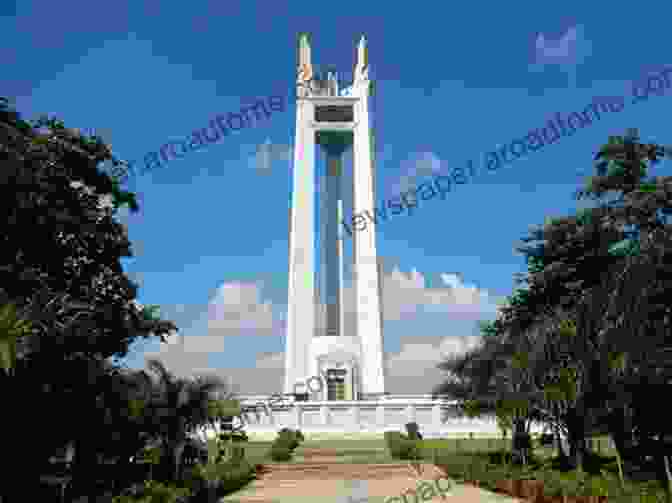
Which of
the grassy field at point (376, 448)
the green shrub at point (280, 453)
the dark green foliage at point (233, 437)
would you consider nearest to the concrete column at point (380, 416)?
the grassy field at point (376, 448)

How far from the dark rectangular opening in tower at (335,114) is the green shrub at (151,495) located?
36983mm

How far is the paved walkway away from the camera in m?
12.5

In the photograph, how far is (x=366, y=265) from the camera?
40062 mm

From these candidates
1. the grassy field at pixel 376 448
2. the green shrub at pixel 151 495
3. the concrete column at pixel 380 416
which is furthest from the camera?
the concrete column at pixel 380 416

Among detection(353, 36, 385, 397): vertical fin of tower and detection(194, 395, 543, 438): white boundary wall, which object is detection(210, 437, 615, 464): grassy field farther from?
detection(353, 36, 385, 397): vertical fin of tower

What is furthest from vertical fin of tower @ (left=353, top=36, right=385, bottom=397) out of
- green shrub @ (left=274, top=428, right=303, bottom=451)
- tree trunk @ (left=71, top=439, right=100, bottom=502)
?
tree trunk @ (left=71, top=439, right=100, bottom=502)

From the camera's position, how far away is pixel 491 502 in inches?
476

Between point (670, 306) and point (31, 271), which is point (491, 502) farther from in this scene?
point (31, 271)

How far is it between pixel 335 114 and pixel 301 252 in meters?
11.5

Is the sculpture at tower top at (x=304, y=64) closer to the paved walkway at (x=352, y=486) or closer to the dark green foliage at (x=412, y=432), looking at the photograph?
the dark green foliage at (x=412, y=432)

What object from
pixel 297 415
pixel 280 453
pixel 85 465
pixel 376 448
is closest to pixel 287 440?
pixel 280 453

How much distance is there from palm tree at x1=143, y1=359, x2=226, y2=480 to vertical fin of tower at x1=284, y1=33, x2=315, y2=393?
79.6 feet

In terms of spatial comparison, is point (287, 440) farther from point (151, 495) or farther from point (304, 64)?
point (304, 64)

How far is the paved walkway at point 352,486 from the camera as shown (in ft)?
41.1
